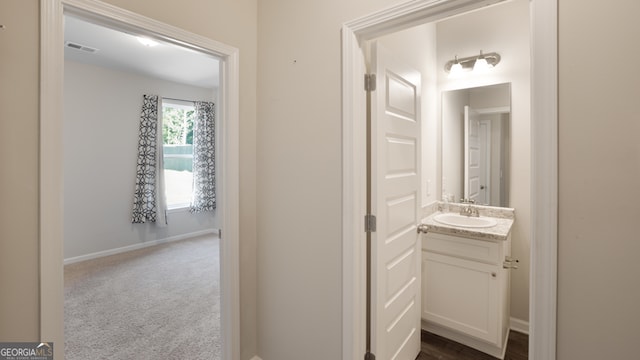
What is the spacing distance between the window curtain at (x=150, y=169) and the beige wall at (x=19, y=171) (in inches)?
153

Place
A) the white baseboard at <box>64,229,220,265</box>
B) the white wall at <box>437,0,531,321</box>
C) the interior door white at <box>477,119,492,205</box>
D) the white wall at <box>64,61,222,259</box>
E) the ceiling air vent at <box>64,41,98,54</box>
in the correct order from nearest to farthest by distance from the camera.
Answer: the white wall at <box>437,0,531,321</box>
the interior door white at <box>477,119,492,205</box>
the ceiling air vent at <box>64,41,98,54</box>
the white wall at <box>64,61,222,259</box>
the white baseboard at <box>64,229,220,265</box>

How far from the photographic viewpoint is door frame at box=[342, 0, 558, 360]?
100cm

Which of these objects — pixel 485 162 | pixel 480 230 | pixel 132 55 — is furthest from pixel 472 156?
pixel 132 55

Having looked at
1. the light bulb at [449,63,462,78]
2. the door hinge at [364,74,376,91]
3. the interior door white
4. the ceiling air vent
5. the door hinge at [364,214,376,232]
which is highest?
the ceiling air vent

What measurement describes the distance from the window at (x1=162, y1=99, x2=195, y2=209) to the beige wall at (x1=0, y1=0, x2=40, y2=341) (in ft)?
13.7

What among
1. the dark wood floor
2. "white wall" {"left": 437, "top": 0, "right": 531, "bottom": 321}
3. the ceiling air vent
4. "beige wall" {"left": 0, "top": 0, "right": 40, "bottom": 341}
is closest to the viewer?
"beige wall" {"left": 0, "top": 0, "right": 40, "bottom": 341}

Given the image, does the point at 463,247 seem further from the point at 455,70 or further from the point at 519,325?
the point at 455,70

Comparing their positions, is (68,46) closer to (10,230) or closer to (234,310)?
(10,230)

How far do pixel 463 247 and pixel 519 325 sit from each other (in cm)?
100

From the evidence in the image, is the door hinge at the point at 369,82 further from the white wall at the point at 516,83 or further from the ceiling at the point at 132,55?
the ceiling at the point at 132,55

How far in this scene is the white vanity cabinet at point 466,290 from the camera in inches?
82.1

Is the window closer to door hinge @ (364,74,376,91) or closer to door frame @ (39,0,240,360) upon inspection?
door frame @ (39,0,240,360)

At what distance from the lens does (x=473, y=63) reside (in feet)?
8.52

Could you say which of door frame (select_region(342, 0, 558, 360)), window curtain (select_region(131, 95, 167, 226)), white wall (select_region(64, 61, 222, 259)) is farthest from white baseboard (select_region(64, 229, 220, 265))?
door frame (select_region(342, 0, 558, 360))
